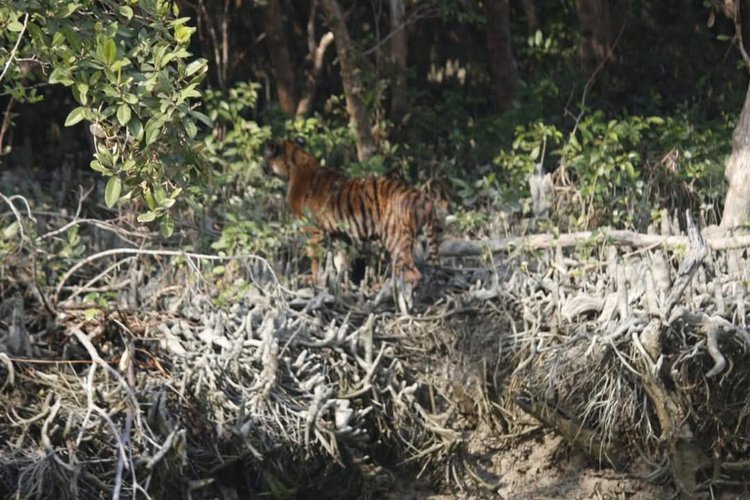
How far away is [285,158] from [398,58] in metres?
1.75

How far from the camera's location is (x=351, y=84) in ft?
37.2

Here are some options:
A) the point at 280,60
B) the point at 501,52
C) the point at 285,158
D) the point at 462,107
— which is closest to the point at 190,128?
the point at 285,158

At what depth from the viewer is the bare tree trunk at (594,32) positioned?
12.3 metres

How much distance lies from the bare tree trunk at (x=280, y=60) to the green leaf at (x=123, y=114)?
605cm

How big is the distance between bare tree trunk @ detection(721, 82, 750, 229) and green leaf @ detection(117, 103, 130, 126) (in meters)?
4.56

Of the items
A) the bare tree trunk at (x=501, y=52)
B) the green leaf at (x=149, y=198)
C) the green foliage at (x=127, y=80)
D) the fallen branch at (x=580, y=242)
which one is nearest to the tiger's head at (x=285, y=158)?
the fallen branch at (x=580, y=242)

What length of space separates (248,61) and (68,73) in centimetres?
684

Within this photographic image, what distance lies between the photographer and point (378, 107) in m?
11.8

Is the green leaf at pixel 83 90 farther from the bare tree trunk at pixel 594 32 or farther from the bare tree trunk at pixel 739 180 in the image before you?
the bare tree trunk at pixel 594 32

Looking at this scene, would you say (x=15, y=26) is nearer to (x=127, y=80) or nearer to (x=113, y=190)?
(x=127, y=80)

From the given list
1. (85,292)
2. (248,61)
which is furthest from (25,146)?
(85,292)

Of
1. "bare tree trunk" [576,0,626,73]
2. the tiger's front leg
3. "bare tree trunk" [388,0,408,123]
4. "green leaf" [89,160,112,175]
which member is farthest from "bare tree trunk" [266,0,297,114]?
"green leaf" [89,160,112,175]

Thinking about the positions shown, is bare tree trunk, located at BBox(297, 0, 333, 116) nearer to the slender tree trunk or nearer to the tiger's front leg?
the slender tree trunk

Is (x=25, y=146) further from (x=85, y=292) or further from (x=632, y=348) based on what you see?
(x=632, y=348)
